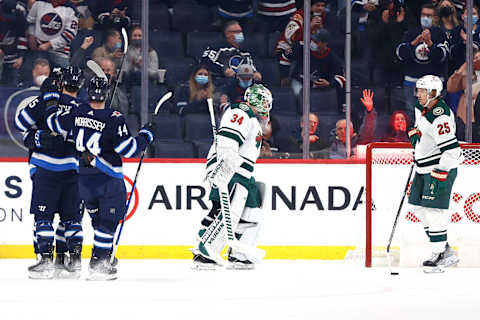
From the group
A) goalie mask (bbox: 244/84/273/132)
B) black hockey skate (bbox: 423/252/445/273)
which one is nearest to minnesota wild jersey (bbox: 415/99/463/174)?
black hockey skate (bbox: 423/252/445/273)

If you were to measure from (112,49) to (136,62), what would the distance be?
225 millimetres

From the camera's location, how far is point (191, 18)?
7617 mm

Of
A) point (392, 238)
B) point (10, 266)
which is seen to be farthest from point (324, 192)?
point (10, 266)

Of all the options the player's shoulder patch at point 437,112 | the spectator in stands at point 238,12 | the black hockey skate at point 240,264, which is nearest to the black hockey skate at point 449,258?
the player's shoulder patch at point 437,112

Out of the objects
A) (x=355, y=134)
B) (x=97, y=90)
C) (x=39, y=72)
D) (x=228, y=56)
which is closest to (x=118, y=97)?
(x=39, y=72)

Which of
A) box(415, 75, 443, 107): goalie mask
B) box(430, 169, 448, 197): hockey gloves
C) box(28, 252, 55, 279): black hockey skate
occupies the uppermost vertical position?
box(415, 75, 443, 107): goalie mask

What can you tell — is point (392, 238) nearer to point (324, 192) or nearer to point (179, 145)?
point (324, 192)

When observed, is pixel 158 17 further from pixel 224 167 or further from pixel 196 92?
pixel 224 167

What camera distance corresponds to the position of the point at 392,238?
6.81 meters

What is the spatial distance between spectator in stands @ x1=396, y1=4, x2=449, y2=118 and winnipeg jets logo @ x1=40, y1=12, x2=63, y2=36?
2.56 meters

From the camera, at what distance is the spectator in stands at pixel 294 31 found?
7527 millimetres

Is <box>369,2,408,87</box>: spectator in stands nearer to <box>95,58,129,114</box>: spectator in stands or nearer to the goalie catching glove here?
the goalie catching glove

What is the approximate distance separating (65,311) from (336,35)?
3535 millimetres

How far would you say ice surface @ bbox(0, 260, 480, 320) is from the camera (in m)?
4.81
